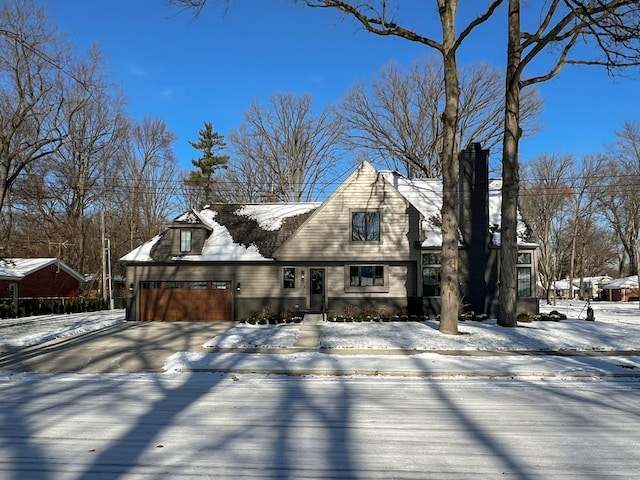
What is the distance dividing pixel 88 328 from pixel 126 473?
57.4 feet

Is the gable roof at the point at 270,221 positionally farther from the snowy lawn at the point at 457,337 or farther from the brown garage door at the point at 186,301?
the snowy lawn at the point at 457,337

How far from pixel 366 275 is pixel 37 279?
26104mm

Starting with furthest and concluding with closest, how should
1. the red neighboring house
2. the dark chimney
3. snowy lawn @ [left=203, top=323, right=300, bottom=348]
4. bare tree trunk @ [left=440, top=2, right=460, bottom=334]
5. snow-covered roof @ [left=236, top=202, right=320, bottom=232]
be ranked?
1. the red neighboring house
2. snow-covered roof @ [left=236, top=202, right=320, bottom=232]
3. the dark chimney
4. bare tree trunk @ [left=440, top=2, right=460, bottom=334]
5. snowy lawn @ [left=203, top=323, right=300, bottom=348]

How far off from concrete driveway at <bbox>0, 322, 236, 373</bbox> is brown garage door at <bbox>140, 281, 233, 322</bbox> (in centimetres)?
311

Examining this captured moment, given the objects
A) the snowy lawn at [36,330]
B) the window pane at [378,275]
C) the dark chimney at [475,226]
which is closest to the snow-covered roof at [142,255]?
the snowy lawn at [36,330]

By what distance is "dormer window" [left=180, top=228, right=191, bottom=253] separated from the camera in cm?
2472

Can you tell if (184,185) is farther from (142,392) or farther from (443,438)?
(443,438)

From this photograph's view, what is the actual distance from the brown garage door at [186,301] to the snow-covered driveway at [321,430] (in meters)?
13.9

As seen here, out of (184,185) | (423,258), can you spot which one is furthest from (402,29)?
(184,185)

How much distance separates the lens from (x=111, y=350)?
14.7m

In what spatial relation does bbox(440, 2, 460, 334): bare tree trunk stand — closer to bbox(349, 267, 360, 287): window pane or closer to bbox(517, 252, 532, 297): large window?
bbox(349, 267, 360, 287): window pane

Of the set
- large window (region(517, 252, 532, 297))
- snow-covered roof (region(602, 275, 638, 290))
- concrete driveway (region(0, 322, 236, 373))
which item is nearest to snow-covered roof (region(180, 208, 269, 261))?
concrete driveway (region(0, 322, 236, 373))

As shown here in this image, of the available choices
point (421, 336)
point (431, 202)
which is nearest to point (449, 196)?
point (421, 336)

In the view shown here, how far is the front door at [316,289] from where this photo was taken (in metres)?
23.7
